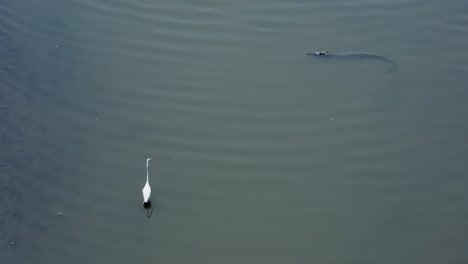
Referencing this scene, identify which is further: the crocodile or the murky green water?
the crocodile

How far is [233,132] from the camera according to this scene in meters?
5.51

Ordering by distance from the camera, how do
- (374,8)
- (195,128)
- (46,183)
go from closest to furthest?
(46,183)
(195,128)
(374,8)

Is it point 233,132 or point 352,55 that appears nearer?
point 233,132

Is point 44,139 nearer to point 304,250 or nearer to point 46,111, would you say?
point 46,111

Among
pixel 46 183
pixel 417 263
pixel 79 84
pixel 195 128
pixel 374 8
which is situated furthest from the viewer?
pixel 374 8

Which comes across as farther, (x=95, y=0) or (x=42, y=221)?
(x=95, y=0)

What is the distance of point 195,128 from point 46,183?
1262mm

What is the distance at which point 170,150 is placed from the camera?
17.6ft

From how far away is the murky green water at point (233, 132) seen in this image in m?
4.83

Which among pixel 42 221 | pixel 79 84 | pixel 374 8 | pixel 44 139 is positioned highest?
pixel 374 8

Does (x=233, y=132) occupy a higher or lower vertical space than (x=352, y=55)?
lower

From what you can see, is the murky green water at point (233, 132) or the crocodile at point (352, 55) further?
the crocodile at point (352, 55)

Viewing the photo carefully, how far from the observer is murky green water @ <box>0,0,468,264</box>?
4828 mm

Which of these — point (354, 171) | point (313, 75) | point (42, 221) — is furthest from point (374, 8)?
point (42, 221)
